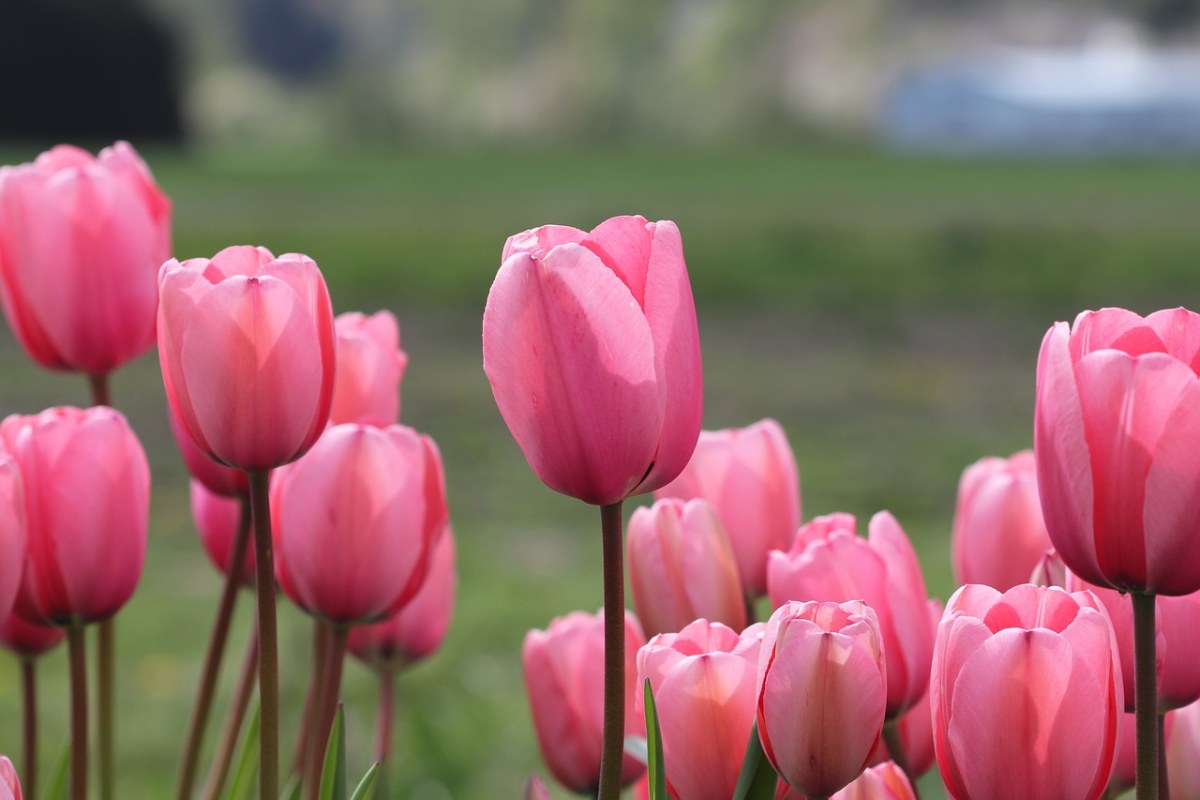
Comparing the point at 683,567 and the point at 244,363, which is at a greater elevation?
the point at 244,363

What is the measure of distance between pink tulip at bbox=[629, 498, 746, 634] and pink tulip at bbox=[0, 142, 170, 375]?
0.99 ft

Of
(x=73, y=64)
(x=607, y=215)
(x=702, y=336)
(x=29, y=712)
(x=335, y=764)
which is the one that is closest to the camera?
(x=335, y=764)

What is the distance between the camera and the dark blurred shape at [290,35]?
34062 mm

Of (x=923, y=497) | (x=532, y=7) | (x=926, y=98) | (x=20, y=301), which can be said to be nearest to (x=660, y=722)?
(x=20, y=301)

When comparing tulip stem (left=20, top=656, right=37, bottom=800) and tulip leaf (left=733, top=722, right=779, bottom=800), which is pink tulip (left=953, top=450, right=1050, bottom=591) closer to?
tulip leaf (left=733, top=722, right=779, bottom=800)

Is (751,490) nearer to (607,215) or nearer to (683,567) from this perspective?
(683,567)

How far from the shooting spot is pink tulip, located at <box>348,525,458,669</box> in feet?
2.59

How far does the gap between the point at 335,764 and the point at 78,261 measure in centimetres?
33

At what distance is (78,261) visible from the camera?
81 centimetres

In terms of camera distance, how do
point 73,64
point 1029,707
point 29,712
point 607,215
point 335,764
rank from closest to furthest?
1. point 1029,707
2. point 335,764
3. point 29,712
4. point 607,215
5. point 73,64

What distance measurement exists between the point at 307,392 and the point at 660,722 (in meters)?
0.17

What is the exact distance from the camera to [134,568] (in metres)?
0.67

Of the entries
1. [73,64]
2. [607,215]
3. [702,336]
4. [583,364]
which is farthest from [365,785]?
[73,64]

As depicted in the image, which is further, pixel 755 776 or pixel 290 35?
pixel 290 35
